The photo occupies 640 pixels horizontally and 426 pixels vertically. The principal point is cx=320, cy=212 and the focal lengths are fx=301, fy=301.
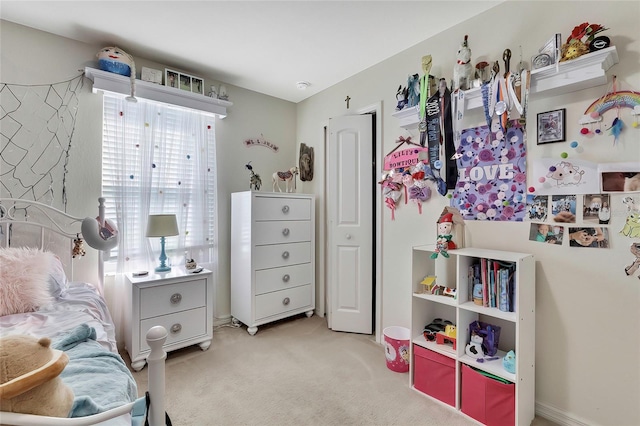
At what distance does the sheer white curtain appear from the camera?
2.46m

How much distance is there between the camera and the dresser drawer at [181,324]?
2.27m

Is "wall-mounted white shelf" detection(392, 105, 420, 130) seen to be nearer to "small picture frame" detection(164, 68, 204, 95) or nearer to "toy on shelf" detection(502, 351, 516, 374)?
"toy on shelf" detection(502, 351, 516, 374)

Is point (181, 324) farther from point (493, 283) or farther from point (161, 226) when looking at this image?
point (493, 283)

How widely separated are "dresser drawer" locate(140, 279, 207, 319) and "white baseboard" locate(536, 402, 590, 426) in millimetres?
2420

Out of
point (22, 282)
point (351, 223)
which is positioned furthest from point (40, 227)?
point (351, 223)

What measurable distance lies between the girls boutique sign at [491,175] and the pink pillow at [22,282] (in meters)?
2.58

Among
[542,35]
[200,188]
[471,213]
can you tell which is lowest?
[471,213]

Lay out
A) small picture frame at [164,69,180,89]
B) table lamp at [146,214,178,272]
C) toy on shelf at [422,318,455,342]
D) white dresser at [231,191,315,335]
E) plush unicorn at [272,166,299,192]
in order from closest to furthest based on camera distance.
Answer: toy on shelf at [422,318,455,342], table lamp at [146,214,178,272], small picture frame at [164,69,180,89], white dresser at [231,191,315,335], plush unicorn at [272,166,299,192]

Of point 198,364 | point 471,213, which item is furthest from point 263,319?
point 471,213

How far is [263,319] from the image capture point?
9.43 feet

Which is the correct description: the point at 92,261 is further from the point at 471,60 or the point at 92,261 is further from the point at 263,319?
the point at 471,60

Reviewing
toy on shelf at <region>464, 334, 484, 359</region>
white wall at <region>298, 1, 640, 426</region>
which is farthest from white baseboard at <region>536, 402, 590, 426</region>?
toy on shelf at <region>464, 334, 484, 359</region>

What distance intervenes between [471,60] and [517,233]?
119 centimetres

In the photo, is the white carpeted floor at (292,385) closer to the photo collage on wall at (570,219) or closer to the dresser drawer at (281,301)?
the dresser drawer at (281,301)
